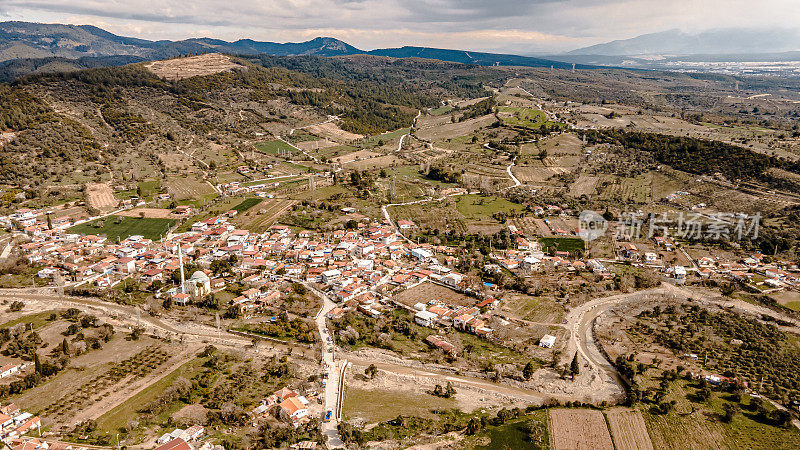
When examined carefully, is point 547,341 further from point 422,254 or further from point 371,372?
point 422,254

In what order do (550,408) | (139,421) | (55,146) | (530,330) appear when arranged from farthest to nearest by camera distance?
(55,146) < (530,330) < (550,408) < (139,421)

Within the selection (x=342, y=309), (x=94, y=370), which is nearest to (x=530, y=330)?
(x=342, y=309)

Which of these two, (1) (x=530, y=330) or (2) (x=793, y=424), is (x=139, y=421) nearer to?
(1) (x=530, y=330)

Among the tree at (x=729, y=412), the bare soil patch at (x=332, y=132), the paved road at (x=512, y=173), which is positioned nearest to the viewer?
Result: the tree at (x=729, y=412)

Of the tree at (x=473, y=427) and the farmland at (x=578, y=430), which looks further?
the tree at (x=473, y=427)

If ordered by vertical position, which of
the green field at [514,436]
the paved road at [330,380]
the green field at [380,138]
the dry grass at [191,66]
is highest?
the dry grass at [191,66]

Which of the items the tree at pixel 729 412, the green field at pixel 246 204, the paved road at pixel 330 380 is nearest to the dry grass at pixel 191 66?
the green field at pixel 246 204

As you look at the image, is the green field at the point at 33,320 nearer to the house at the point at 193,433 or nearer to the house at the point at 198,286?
the house at the point at 198,286
